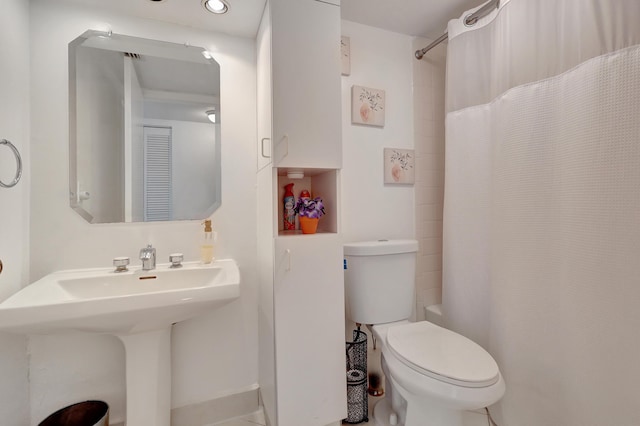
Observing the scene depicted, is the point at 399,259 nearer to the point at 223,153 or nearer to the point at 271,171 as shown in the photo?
the point at 271,171

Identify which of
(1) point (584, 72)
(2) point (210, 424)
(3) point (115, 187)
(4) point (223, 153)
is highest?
(1) point (584, 72)

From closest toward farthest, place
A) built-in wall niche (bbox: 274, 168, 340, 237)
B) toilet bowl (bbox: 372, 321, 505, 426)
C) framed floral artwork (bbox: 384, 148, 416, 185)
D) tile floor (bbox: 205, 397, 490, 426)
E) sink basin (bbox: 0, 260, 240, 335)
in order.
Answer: sink basin (bbox: 0, 260, 240, 335), toilet bowl (bbox: 372, 321, 505, 426), built-in wall niche (bbox: 274, 168, 340, 237), tile floor (bbox: 205, 397, 490, 426), framed floral artwork (bbox: 384, 148, 416, 185)

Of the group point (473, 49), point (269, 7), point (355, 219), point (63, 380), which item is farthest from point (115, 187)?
point (473, 49)

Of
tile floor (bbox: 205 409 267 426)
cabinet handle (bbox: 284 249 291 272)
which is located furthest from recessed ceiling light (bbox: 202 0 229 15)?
tile floor (bbox: 205 409 267 426)

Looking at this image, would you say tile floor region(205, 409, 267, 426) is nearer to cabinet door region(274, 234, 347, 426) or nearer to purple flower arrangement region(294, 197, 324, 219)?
cabinet door region(274, 234, 347, 426)

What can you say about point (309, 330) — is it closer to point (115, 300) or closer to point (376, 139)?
point (115, 300)

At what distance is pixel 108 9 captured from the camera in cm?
129

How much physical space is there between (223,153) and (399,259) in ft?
3.60

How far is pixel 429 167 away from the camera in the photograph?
194cm

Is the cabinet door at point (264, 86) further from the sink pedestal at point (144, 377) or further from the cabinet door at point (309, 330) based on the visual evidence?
the sink pedestal at point (144, 377)

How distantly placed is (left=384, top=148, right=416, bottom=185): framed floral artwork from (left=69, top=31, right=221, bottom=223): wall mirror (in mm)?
1015

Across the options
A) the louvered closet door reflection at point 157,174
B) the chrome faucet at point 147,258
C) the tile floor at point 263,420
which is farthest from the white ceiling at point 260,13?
the tile floor at point 263,420

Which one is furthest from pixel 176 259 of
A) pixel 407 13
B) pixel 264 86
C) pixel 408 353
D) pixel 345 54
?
pixel 407 13

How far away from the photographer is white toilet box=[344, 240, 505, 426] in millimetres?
1003
